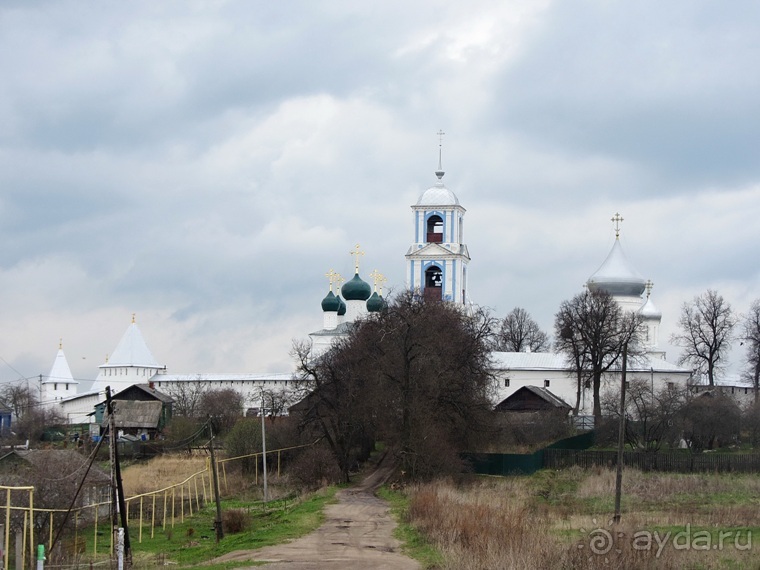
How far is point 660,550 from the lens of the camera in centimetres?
1827

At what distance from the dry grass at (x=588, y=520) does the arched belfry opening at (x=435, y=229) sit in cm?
3012

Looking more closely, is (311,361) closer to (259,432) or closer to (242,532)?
(259,432)

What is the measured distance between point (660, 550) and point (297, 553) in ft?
20.1

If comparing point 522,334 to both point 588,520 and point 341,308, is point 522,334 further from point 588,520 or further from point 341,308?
point 588,520

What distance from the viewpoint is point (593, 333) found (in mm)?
49781

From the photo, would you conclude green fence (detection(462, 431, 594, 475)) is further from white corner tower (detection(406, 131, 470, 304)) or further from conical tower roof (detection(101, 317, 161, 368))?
conical tower roof (detection(101, 317, 161, 368))

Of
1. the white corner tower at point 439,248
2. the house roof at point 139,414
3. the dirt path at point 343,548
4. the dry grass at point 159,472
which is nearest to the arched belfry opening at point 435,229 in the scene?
the white corner tower at point 439,248

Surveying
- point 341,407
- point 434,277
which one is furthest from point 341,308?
point 341,407

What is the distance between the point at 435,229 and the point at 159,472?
1186 inches

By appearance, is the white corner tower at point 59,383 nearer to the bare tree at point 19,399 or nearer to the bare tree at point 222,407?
the bare tree at point 19,399

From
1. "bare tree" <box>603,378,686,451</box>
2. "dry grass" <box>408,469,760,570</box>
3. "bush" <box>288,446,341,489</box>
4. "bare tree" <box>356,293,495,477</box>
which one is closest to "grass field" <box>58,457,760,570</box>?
"dry grass" <box>408,469,760,570</box>

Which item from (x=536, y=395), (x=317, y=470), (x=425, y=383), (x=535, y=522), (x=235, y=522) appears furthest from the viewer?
(x=536, y=395)

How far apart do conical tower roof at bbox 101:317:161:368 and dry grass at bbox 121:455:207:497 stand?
29522 mm

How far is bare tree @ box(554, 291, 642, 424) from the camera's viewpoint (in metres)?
49.6
